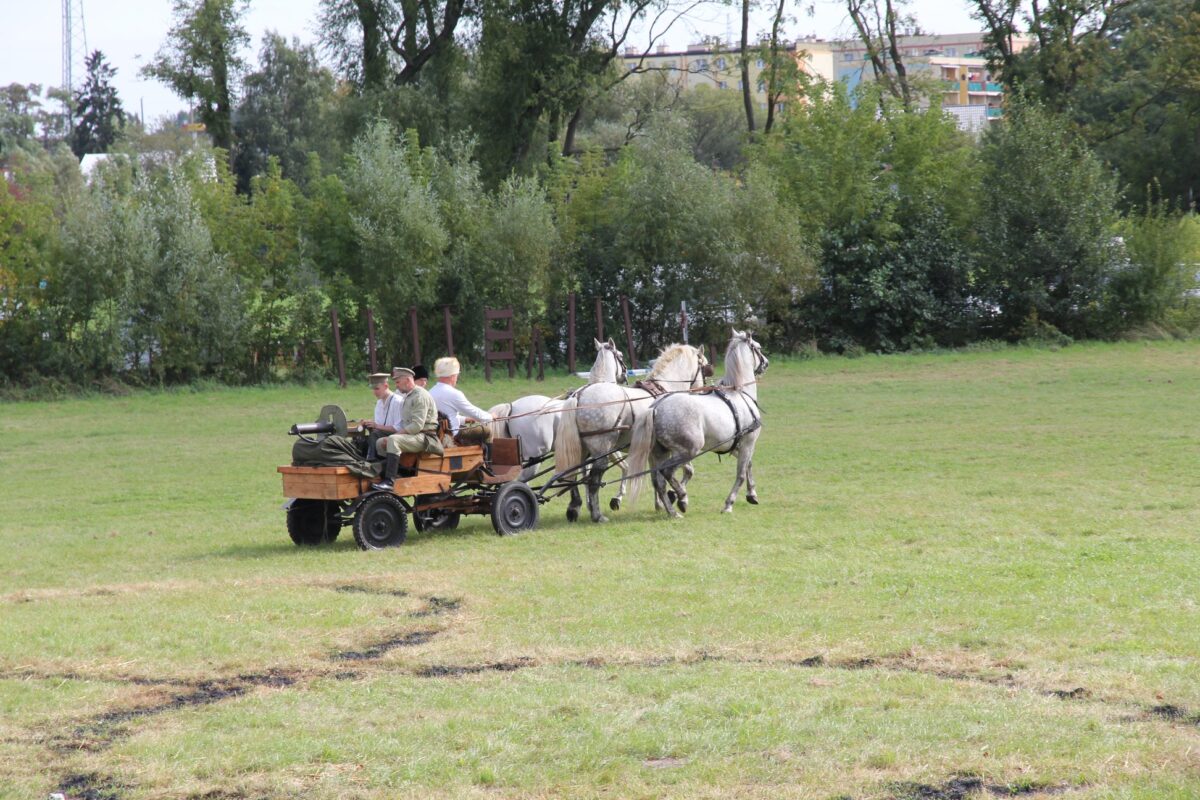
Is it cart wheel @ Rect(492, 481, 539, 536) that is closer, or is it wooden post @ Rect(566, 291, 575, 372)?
cart wheel @ Rect(492, 481, 539, 536)

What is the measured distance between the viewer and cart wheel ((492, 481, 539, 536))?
12.6m

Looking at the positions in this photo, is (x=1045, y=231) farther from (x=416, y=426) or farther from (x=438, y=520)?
(x=416, y=426)

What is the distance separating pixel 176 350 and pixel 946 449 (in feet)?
59.5

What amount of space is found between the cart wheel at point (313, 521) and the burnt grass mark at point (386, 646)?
4015mm

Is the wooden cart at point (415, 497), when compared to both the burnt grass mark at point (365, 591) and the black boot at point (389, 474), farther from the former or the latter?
the burnt grass mark at point (365, 591)

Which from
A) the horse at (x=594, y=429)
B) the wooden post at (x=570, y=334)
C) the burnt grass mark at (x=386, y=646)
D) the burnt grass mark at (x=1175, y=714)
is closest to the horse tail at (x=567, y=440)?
the horse at (x=594, y=429)

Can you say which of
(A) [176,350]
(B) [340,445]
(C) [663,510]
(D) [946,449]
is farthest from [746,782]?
(A) [176,350]

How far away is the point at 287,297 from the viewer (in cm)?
3125

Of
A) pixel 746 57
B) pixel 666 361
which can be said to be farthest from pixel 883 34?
pixel 666 361

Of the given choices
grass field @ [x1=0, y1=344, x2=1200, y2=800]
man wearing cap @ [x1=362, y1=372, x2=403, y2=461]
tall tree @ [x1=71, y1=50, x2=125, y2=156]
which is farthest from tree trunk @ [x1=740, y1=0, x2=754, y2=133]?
tall tree @ [x1=71, y1=50, x2=125, y2=156]

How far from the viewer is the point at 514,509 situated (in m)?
12.8

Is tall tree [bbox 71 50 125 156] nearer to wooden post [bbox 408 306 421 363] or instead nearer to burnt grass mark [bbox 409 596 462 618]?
wooden post [bbox 408 306 421 363]

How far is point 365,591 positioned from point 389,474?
1.93m

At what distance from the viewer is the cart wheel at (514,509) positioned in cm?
1261
